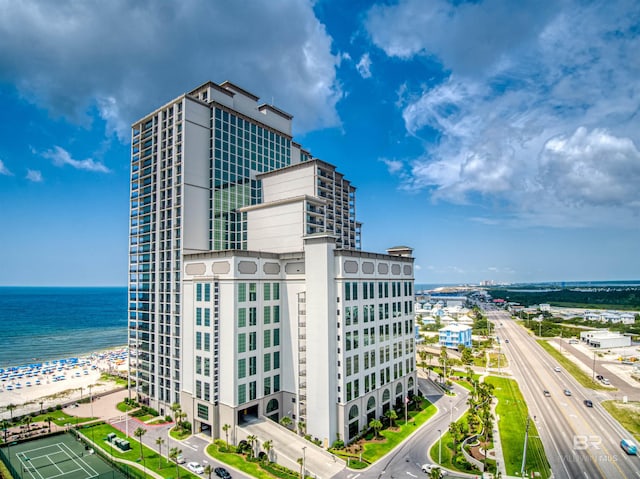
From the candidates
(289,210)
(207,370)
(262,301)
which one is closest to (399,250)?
(289,210)

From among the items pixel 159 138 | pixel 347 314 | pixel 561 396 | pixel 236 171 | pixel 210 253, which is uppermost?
pixel 159 138

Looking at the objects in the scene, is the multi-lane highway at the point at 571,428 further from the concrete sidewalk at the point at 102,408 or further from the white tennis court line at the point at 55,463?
the concrete sidewalk at the point at 102,408

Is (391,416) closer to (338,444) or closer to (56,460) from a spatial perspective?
(338,444)

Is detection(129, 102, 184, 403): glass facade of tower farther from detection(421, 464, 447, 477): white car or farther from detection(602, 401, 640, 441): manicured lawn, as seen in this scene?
detection(602, 401, 640, 441): manicured lawn

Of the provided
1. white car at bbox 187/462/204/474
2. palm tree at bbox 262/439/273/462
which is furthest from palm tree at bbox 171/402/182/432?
palm tree at bbox 262/439/273/462

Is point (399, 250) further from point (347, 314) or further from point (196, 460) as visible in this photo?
point (196, 460)

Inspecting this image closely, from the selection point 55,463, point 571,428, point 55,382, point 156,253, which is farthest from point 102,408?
point 571,428

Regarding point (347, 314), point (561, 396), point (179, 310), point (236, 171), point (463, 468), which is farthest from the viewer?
point (561, 396)
